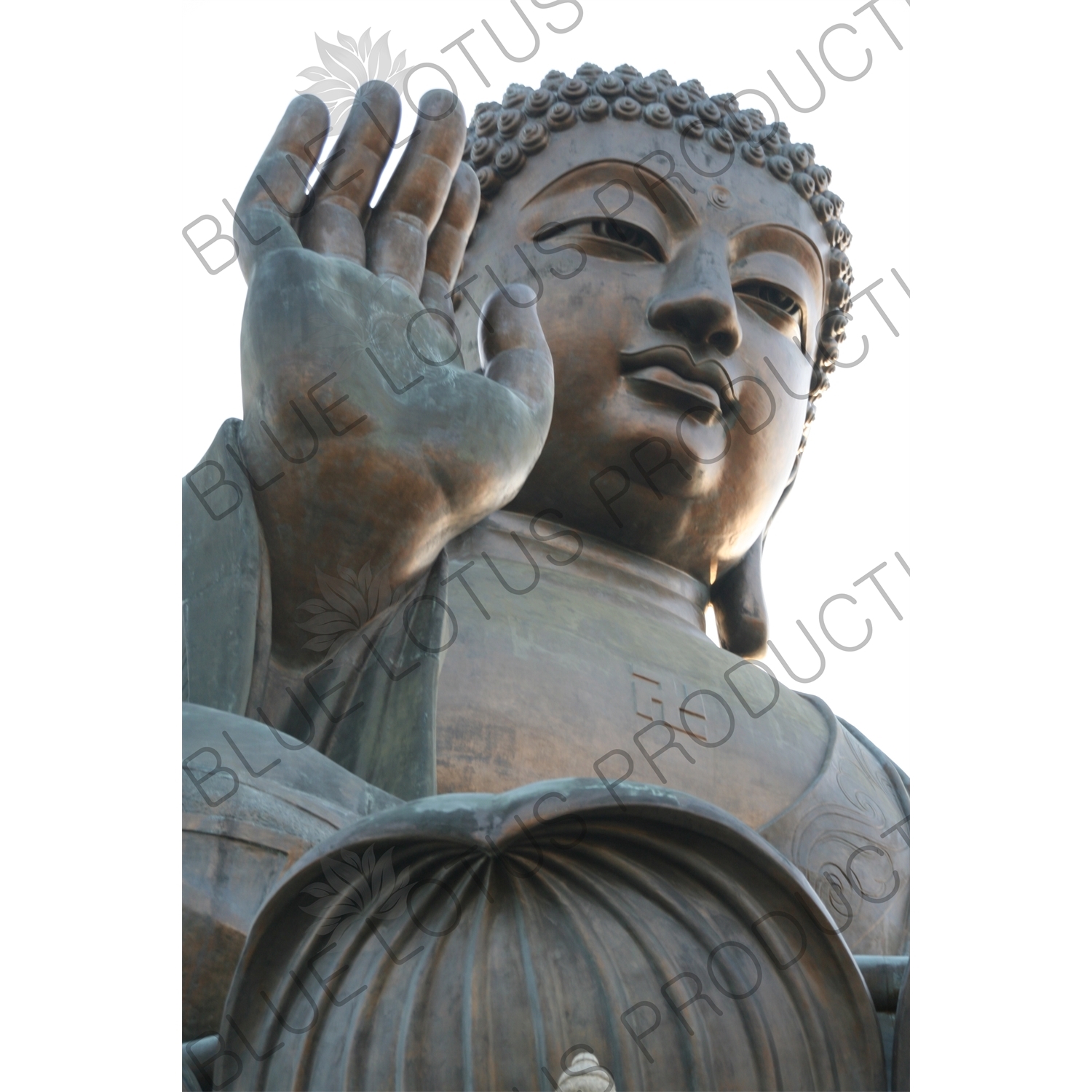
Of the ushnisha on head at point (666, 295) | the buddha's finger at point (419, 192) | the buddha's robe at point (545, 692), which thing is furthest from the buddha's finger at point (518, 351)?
the ushnisha on head at point (666, 295)

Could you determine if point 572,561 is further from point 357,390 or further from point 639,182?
point 357,390

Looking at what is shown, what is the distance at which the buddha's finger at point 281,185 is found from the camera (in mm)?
4719

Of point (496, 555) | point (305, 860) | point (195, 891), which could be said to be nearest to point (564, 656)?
point (496, 555)

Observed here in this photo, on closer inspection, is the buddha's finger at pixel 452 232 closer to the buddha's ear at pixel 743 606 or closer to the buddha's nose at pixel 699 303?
the buddha's nose at pixel 699 303

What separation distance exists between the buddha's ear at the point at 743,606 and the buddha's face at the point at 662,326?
117mm

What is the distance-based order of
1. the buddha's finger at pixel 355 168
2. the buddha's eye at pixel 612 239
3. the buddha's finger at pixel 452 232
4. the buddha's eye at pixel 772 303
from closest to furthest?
the buddha's finger at pixel 355 168, the buddha's finger at pixel 452 232, the buddha's eye at pixel 612 239, the buddha's eye at pixel 772 303

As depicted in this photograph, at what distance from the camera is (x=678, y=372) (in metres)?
6.06

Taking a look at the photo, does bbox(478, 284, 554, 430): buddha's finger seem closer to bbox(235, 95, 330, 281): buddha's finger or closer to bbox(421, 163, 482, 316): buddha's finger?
bbox(421, 163, 482, 316): buddha's finger

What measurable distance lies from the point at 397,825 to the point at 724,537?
10.6ft

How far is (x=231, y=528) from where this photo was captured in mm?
4621

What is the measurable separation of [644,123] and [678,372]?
1.06 metres

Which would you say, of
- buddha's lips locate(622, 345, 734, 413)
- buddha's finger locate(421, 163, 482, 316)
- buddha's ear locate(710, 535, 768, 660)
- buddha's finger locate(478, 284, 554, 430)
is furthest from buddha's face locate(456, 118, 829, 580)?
buddha's finger locate(478, 284, 554, 430)

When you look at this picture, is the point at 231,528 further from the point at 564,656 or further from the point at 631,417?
→ the point at 631,417

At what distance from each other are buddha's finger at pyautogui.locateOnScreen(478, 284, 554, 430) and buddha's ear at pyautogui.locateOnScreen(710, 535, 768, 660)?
194cm
